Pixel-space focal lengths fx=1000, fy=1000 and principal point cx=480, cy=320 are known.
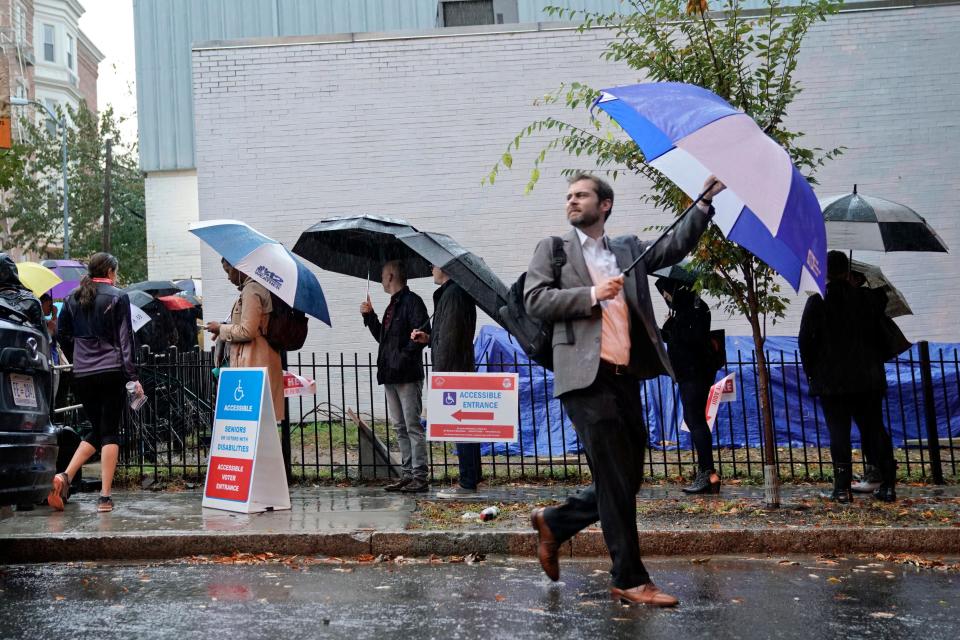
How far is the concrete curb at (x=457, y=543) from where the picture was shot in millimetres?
6484

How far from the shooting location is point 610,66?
49.2 ft

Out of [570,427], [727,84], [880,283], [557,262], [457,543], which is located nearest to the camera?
[557,262]

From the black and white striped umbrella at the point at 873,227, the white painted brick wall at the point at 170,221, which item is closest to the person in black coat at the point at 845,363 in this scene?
the black and white striped umbrella at the point at 873,227

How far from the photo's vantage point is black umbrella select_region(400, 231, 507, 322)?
7.87 m

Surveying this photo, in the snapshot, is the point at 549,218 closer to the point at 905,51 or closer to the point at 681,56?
the point at 905,51

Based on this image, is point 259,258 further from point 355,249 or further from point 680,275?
point 680,275

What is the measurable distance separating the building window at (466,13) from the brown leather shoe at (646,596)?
14.1m

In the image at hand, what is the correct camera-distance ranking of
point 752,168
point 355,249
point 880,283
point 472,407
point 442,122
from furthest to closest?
point 442,122 < point 355,249 < point 880,283 < point 472,407 < point 752,168

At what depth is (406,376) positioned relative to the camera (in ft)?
28.3

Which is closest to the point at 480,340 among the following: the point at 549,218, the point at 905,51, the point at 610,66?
the point at 549,218

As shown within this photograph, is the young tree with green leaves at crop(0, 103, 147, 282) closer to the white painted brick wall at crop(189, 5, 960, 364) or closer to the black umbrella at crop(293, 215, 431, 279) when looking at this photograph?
the white painted brick wall at crop(189, 5, 960, 364)

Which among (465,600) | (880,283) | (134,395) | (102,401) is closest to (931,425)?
(880,283)

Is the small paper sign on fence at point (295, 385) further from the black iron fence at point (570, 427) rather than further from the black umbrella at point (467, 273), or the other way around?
the black umbrella at point (467, 273)

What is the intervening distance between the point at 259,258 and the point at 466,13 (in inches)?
430
